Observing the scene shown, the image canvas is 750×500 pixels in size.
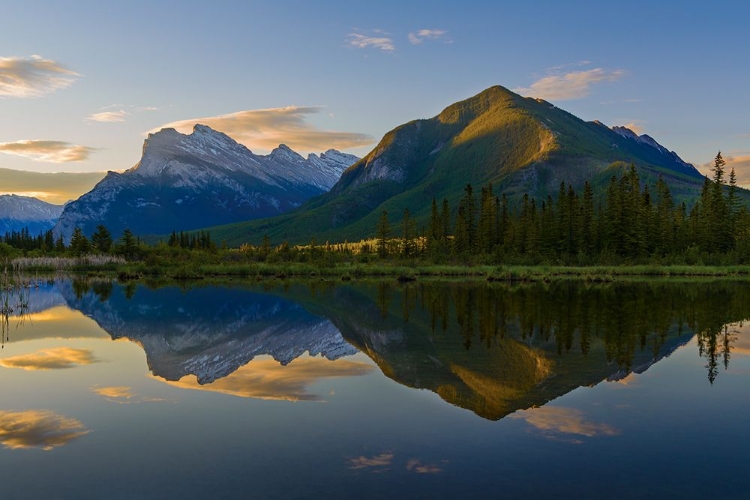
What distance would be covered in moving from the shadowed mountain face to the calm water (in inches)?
7.8

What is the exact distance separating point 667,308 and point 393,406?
1280 inches

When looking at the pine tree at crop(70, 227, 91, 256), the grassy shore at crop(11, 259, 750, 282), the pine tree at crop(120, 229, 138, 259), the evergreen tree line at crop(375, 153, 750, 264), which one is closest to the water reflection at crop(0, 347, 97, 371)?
the grassy shore at crop(11, 259, 750, 282)

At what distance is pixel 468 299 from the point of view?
53844 millimetres

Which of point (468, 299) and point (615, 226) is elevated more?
point (615, 226)

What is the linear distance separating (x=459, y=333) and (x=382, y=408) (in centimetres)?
1546

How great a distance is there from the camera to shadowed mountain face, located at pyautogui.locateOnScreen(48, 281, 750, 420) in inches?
892

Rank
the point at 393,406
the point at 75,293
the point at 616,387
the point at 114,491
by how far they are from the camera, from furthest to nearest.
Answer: the point at 75,293
the point at 616,387
the point at 393,406
the point at 114,491

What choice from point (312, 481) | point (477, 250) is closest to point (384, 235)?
point (477, 250)

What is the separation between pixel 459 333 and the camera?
3309 centimetres

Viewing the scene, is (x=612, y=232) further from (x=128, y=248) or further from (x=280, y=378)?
(x=280, y=378)

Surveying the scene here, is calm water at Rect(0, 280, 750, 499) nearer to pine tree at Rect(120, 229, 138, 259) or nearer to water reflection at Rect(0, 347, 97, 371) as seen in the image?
water reflection at Rect(0, 347, 97, 371)

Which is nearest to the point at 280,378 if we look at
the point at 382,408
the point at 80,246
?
the point at 382,408

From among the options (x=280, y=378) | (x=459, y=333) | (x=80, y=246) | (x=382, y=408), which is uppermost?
(x=80, y=246)

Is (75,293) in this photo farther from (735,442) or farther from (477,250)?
(477,250)
